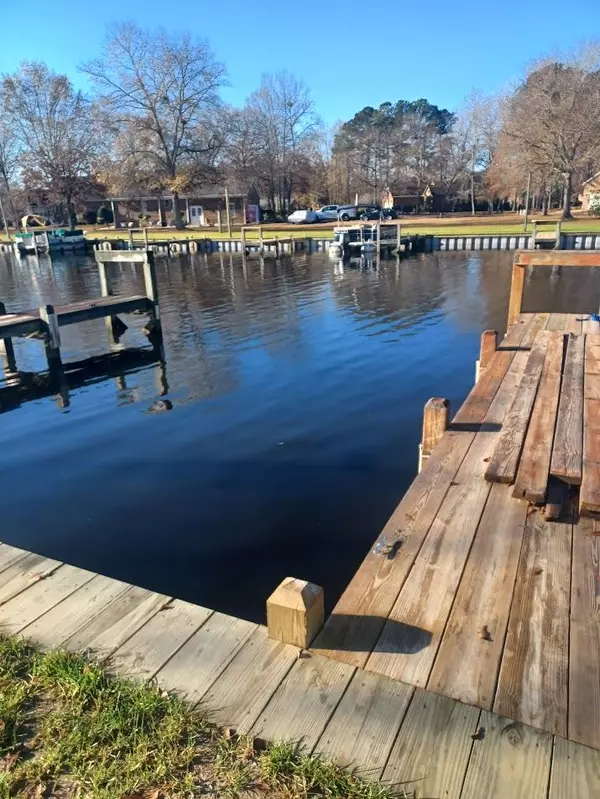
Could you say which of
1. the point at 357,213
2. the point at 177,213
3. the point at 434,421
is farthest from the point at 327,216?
the point at 434,421

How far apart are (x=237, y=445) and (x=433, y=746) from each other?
5480 millimetres

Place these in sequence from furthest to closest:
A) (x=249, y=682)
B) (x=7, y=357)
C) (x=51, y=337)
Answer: (x=7, y=357)
(x=51, y=337)
(x=249, y=682)

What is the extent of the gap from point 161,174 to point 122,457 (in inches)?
2037

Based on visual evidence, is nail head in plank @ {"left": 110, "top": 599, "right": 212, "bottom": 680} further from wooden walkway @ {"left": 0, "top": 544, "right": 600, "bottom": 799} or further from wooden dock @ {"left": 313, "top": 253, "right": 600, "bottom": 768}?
wooden dock @ {"left": 313, "top": 253, "right": 600, "bottom": 768}

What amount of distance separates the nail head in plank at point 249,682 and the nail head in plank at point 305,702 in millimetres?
39

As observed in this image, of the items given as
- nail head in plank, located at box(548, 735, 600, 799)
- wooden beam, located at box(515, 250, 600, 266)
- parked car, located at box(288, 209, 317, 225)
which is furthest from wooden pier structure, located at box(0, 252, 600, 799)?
parked car, located at box(288, 209, 317, 225)

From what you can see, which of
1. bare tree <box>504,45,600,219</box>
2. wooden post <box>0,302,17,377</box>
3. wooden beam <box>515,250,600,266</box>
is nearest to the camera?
wooden beam <box>515,250,600,266</box>

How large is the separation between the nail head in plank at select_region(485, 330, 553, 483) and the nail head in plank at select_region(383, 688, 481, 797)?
2.07 metres

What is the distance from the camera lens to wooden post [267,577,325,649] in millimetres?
2617

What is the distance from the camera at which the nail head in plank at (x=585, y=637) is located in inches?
86.8

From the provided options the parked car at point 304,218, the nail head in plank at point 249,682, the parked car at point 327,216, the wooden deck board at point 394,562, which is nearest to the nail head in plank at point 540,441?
the wooden deck board at point 394,562

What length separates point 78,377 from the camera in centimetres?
1108

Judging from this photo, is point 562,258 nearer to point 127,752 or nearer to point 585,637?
point 585,637

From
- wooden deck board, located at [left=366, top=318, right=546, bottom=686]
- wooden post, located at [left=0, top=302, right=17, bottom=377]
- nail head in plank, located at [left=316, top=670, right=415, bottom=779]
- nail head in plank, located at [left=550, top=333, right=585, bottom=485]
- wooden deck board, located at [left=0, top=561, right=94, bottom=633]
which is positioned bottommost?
wooden post, located at [left=0, top=302, right=17, bottom=377]
